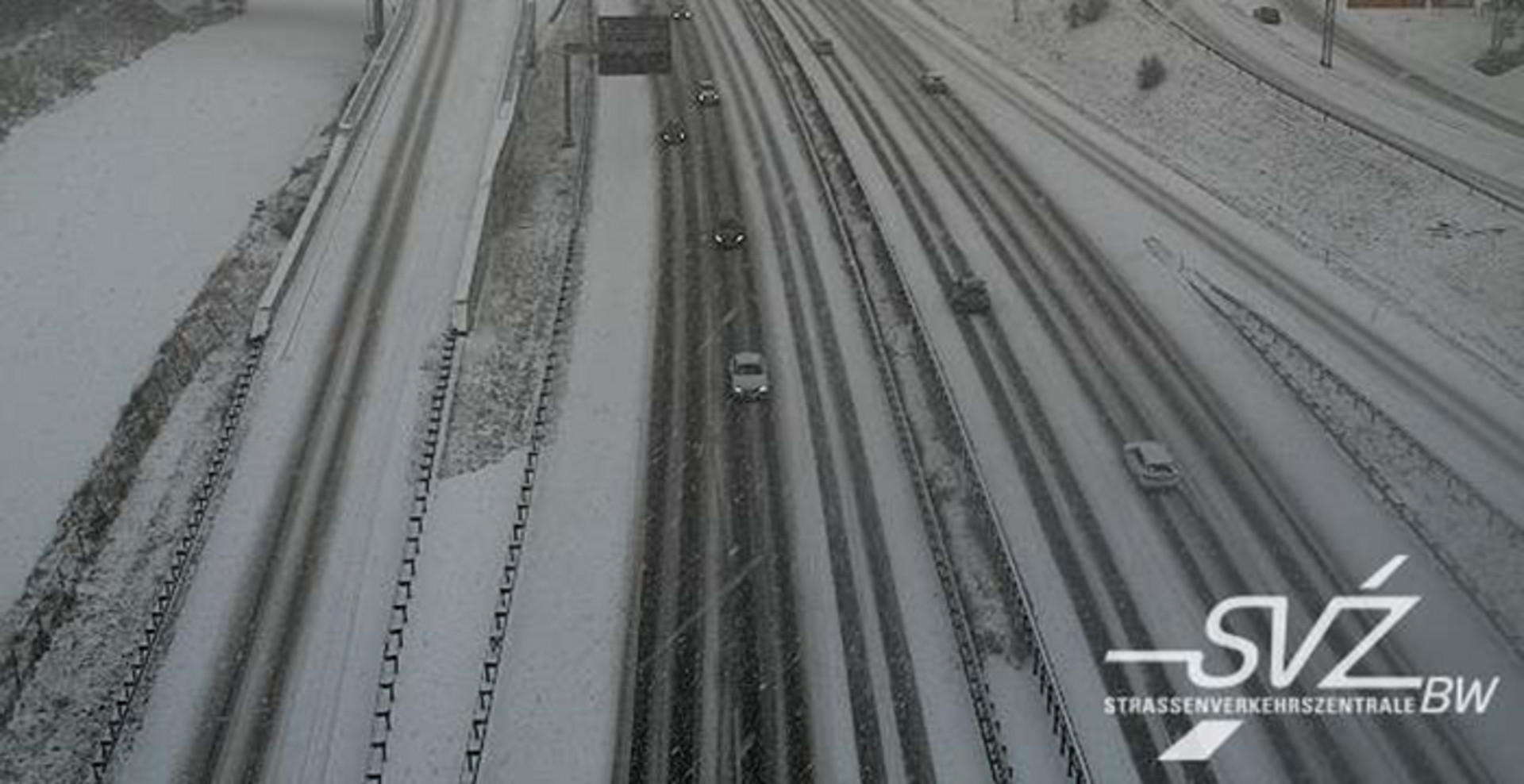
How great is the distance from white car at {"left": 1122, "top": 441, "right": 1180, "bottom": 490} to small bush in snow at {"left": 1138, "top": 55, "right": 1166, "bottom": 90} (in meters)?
42.2

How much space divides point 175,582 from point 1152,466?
26.7 meters

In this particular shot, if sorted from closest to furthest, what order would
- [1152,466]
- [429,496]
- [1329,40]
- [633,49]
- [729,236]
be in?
[1152,466]
[429,496]
[729,236]
[633,49]
[1329,40]

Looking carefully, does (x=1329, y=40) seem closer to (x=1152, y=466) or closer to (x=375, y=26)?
(x=1152, y=466)

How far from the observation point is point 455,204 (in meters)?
64.5

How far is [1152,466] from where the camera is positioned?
4156cm

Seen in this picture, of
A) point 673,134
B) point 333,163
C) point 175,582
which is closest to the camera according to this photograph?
point 175,582

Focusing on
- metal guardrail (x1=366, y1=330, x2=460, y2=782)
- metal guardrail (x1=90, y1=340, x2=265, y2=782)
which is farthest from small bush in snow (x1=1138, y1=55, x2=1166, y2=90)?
metal guardrail (x1=90, y1=340, x2=265, y2=782)

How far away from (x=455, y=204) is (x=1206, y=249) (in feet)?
105

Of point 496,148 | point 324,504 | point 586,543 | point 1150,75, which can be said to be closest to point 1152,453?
point 586,543

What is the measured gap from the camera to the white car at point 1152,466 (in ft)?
136

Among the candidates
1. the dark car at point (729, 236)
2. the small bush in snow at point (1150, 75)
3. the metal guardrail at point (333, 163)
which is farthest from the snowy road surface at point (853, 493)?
the small bush in snow at point (1150, 75)

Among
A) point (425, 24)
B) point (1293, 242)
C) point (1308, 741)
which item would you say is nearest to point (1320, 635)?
point (1308, 741)

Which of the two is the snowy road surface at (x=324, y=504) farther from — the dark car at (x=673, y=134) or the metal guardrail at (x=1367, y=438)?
the metal guardrail at (x=1367, y=438)

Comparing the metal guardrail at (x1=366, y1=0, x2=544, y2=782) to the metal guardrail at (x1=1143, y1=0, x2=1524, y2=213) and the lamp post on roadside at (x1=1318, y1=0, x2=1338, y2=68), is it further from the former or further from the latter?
the lamp post on roadside at (x1=1318, y1=0, x2=1338, y2=68)
